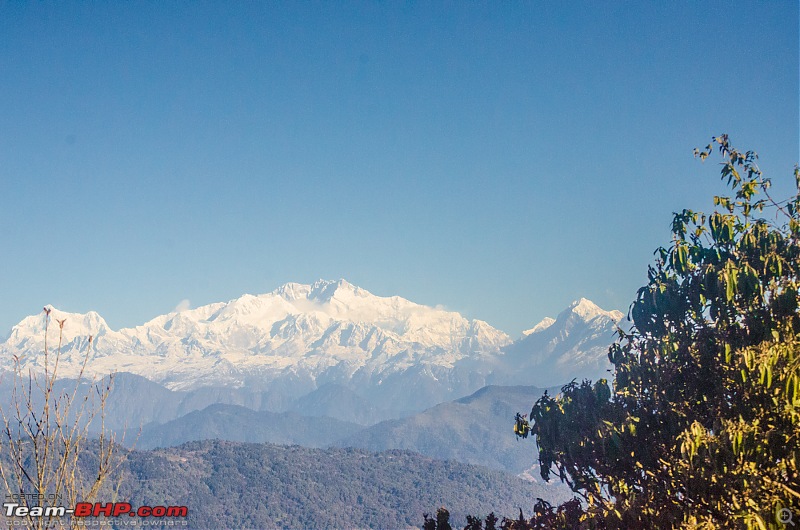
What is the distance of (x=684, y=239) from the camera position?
17281 mm

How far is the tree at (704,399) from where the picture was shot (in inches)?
472

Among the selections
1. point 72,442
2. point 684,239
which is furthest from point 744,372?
point 72,442

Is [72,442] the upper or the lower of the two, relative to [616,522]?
upper

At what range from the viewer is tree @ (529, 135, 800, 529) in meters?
12.0

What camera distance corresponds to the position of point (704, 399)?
53.3 feet

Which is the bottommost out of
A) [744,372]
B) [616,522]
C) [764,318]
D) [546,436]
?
[616,522]

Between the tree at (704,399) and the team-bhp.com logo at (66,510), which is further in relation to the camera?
the tree at (704,399)

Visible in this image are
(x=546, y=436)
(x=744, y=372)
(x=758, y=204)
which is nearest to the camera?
(x=744, y=372)

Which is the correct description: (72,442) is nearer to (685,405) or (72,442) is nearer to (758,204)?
(685,405)

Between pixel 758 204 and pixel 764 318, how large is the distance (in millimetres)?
3496

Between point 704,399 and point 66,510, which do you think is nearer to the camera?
point 66,510

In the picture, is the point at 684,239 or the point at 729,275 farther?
the point at 684,239

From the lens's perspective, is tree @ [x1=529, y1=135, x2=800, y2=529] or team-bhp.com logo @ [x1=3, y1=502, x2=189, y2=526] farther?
tree @ [x1=529, y1=135, x2=800, y2=529]

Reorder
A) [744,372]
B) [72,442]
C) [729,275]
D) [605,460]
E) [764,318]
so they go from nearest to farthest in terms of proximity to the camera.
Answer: [72,442]
[744,372]
[729,275]
[764,318]
[605,460]
